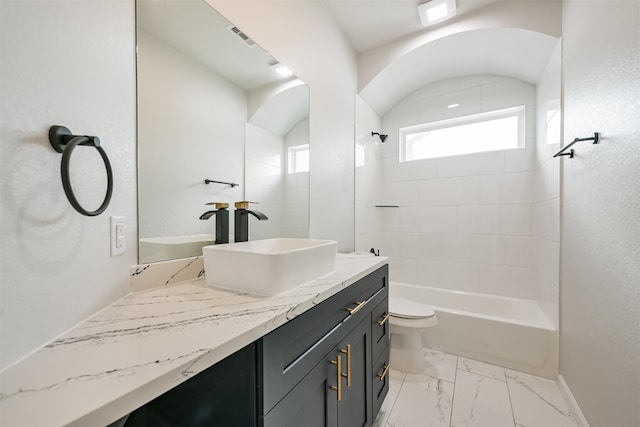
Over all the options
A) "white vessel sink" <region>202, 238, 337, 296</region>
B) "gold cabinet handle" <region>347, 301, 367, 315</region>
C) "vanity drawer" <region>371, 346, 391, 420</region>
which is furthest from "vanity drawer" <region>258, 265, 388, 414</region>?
"vanity drawer" <region>371, 346, 391, 420</region>

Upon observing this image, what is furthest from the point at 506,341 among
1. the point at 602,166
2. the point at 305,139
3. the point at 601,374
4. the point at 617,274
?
the point at 305,139

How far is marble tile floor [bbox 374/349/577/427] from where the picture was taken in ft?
Answer: 4.79

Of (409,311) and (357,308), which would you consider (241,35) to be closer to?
(357,308)

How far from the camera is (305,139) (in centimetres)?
177

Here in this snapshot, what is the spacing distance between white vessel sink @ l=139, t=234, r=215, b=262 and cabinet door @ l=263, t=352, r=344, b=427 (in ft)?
2.17

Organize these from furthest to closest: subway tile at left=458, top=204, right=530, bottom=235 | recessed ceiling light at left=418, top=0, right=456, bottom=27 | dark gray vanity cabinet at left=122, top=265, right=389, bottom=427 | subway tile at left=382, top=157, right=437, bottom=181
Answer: subway tile at left=382, top=157, right=437, bottom=181 → subway tile at left=458, top=204, right=530, bottom=235 → recessed ceiling light at left=418, top=0, right=456, bottom=27 → dark gray vanity cabinet at left=122, top=265, right=389, bottom=427

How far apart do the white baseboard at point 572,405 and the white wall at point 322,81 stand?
1623 millimetres

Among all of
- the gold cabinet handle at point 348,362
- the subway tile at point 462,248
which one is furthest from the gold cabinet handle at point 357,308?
the subway tile at point 462,248

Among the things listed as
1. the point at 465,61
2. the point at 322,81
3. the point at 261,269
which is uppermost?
the point at 465,61

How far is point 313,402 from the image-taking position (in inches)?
32.2

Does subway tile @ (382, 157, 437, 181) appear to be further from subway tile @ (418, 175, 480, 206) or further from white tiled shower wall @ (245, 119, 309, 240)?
white tiled shower wall @ (245, 119, 309, 240)

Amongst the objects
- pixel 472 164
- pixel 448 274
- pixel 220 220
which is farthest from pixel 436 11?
pixel 448 274

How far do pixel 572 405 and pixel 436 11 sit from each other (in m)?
2.74

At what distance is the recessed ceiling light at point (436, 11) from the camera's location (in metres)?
1.92
